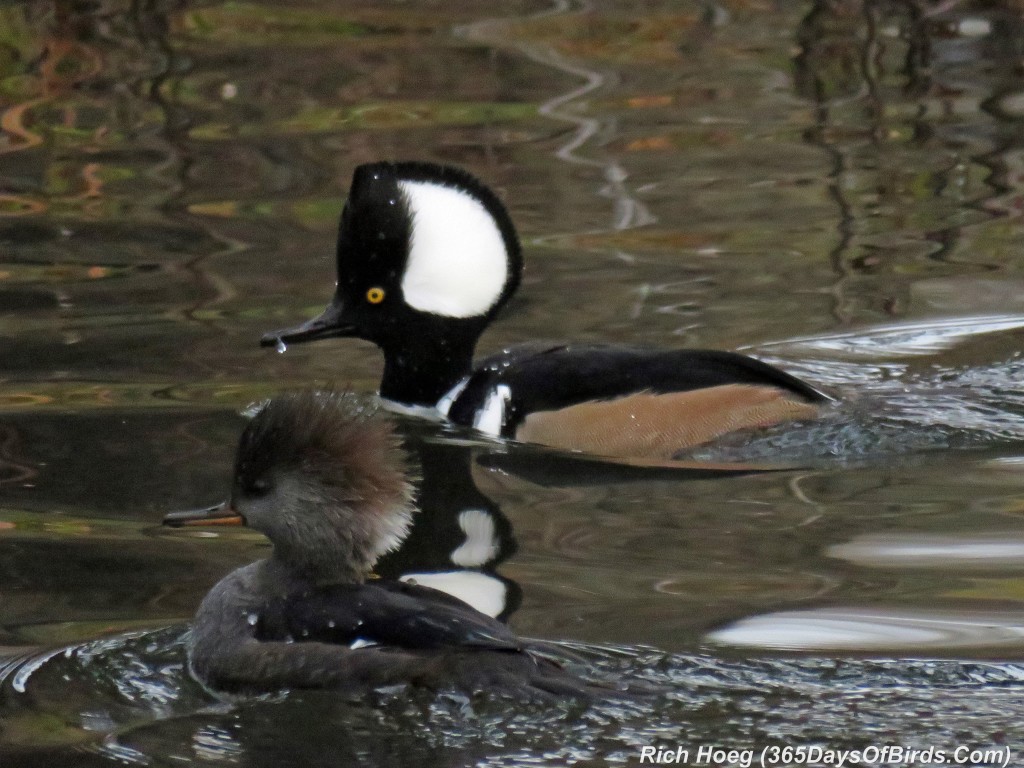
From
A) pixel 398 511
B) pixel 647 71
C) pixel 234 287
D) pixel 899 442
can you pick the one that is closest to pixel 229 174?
pixel 234 287

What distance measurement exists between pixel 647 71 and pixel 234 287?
16.7 feet

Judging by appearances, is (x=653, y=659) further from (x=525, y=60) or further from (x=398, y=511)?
(x=525, y=60)

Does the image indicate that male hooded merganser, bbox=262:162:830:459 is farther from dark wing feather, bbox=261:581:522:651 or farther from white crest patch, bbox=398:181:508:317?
dark wing feather, bbox=261:581:522:651

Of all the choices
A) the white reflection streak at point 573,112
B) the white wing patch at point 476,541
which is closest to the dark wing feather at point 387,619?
the white wing patch at point 476,541

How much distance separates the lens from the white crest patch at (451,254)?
656 centimetres

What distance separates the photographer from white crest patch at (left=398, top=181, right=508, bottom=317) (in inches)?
258

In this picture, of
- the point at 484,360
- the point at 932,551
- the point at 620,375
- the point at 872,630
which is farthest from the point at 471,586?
the point at 484,360

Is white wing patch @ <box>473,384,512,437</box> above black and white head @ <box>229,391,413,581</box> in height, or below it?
below

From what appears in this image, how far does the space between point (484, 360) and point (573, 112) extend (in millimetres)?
5235

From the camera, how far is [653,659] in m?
4.29

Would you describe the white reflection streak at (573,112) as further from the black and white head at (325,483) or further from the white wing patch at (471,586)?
the black and white head at (325,483)

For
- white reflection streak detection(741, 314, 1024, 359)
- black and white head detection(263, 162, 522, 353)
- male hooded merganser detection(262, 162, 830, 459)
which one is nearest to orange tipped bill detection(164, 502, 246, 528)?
male hooded merganser detection(262, 162, 830, 459)

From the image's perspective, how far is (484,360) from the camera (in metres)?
6.88

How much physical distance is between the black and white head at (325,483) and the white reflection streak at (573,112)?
5011mm
